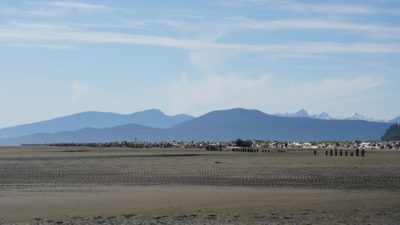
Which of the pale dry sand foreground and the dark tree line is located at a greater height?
the dark tree line

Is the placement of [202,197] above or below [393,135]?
below

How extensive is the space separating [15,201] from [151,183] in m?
7.81

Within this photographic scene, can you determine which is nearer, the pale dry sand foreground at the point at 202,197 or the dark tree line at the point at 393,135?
the pale dry sand foreground at the point at 202,197

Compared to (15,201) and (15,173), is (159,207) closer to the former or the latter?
(15,201)

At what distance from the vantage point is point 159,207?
20.2 m

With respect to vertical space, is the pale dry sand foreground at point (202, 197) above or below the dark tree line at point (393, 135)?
below

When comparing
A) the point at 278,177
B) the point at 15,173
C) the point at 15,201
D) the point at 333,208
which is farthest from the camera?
the point at 15,173

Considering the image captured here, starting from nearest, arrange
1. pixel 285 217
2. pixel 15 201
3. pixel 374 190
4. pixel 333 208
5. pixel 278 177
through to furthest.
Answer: pixel 285 217, pixel 333 208, pixel 15 201, pixel 374 190, pixel 278 177

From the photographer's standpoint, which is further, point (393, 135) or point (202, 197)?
point (393, 135)

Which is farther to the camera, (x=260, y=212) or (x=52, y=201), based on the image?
(x=52, y=201)

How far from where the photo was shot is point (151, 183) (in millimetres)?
28375

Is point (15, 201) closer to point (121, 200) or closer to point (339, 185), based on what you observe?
point (121, 200)

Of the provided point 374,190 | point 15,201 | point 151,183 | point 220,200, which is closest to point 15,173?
point 151,183

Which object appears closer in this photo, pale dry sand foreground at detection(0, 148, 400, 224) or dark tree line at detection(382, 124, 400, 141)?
pale dry sand foreground at detection(0, 148, 400, 224)
